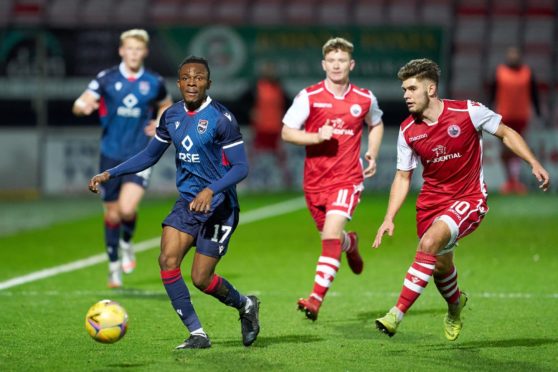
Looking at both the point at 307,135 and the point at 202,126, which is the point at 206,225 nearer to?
the point at 202,126

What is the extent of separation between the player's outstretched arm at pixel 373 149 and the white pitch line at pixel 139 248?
375cm

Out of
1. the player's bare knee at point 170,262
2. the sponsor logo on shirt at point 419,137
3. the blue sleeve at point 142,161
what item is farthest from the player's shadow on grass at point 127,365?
the sponsor logo on shirt at point 419,137

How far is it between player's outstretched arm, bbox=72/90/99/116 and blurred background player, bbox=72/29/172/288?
0.01 metres

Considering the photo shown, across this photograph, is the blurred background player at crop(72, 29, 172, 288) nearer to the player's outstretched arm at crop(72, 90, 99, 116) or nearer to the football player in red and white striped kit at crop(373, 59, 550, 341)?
the player's outstretched arm at crop(72, 90, 99, 116)

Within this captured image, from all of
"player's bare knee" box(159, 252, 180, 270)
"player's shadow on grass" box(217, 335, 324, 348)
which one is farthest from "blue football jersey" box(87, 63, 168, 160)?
"player's bare knee" box(159, 252, 180, 270)

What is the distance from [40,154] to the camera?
21.6 meters

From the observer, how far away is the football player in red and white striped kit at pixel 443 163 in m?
8.19

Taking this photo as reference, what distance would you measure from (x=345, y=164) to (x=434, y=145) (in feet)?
5.70

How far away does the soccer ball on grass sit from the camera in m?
7.68

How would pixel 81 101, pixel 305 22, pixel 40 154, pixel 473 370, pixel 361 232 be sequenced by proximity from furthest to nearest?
1. pixel 305 22
2. pixel 40 154
3. pixel 361 232
4. pixel 81 101
5. pixel 473 370

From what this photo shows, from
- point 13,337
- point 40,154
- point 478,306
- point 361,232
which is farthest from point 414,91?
point 40,154

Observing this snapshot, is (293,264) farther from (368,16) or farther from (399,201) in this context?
(368,16)

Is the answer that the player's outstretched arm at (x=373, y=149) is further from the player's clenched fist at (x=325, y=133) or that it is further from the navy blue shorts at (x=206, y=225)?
the navy blue shorts at (x=206, y=225)

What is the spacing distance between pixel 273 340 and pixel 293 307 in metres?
1.71
